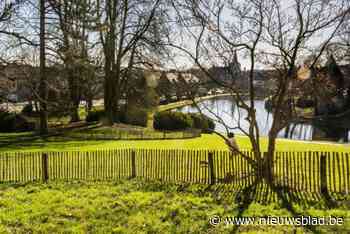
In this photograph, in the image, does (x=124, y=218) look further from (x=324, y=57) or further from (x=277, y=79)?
(x=324, y=57)

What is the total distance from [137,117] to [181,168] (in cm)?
2186

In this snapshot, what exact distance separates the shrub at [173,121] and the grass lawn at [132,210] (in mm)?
22050

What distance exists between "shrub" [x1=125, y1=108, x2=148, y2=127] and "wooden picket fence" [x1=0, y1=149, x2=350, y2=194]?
19.6 metres

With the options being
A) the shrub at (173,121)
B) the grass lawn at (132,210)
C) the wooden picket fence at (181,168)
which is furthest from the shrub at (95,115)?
the grass lawn at (132,210)

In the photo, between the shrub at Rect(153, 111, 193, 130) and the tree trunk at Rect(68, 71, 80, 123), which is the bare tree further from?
the shrub at Rect(153, 111, 193, 130)

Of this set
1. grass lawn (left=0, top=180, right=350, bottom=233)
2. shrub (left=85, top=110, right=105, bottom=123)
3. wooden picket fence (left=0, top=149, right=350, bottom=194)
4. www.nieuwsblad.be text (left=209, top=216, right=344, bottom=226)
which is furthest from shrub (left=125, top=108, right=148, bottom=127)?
www.nieuwsblad.be text (left=209, top=216, right=344, bottom=226)

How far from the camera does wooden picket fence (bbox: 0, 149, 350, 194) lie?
8.98 metres

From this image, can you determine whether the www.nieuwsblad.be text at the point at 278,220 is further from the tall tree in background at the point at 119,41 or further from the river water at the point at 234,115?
the tall tree in background at the point at 119,41

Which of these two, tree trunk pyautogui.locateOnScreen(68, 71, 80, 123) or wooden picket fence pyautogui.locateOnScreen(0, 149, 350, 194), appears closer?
wooden picket fence pyautogui.locateOnScreen(0, 149, 350, 194)

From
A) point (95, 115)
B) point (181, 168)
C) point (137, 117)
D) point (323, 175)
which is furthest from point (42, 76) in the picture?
point (323, 175)

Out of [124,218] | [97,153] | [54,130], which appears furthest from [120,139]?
[124,218]

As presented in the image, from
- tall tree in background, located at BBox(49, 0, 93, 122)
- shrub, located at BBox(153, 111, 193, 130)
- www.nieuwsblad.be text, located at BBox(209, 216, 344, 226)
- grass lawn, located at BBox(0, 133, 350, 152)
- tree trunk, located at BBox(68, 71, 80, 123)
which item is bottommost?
www.nieuwsblad.be text, located at BBox(209, 216, 344, 226)

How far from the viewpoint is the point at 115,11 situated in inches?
1077

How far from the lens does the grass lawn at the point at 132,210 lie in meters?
5.92
